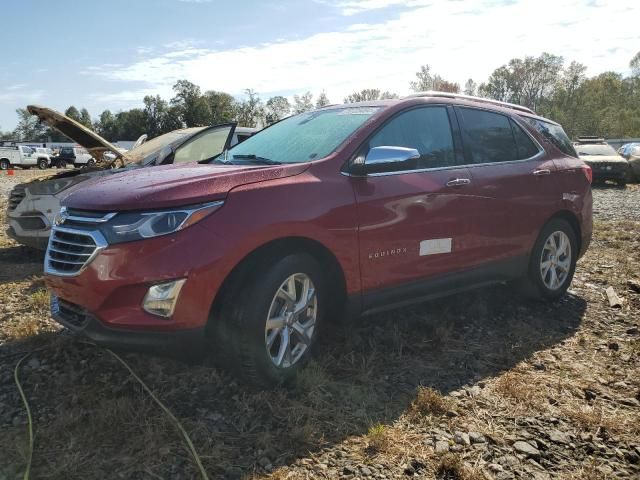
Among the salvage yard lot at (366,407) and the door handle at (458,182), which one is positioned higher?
the door handle at (458,182)

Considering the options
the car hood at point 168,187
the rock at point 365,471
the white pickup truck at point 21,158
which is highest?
the white pickup truck at point 21,158

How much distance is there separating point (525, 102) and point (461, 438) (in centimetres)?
8704

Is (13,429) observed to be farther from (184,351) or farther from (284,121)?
(284,121)

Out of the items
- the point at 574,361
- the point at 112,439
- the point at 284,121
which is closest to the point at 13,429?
the point at 112,439

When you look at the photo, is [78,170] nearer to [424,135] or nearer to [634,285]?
[424,135]

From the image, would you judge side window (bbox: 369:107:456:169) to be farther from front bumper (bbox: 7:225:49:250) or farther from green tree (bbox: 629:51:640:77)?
green tree (bbox: 629:51:640:77)

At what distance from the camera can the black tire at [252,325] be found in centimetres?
282

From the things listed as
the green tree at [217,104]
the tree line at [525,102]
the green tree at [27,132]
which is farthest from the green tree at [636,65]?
the green tree at [27,132]

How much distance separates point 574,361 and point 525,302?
1.26m

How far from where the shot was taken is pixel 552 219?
4.81 meters

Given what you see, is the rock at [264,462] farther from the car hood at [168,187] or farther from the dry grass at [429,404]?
the car hood at [168,187]

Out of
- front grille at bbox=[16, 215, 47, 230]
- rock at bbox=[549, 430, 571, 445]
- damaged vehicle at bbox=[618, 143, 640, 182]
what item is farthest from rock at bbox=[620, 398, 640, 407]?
damaged vehicle at bbox=[618, 143, 640, 182]

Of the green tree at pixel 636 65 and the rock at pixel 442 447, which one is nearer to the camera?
the rock at pixel 442 447

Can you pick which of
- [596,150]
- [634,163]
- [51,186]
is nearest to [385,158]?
[51,186]
